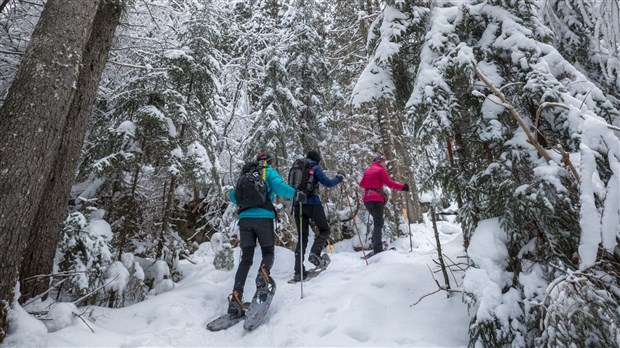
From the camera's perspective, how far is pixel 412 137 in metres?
5.20

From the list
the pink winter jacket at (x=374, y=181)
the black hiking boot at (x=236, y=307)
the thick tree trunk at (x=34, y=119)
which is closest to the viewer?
the thick tree trunk at (x=34, y=119)

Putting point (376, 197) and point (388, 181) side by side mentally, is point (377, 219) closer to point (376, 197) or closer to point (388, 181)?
point (376, 197)

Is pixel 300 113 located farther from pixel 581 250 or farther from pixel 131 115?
pixel 581 250

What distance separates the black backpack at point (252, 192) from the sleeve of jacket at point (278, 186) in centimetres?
13

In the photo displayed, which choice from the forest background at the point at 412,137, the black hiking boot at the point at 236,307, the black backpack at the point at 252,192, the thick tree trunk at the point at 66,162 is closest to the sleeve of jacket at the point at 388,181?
the forest background at the point at 412,137

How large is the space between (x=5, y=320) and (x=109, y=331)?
1105mm

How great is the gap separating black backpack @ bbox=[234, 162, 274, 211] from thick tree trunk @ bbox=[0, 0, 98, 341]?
231cm

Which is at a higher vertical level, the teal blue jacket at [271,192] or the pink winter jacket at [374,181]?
the pink winter jacket at [374,181]

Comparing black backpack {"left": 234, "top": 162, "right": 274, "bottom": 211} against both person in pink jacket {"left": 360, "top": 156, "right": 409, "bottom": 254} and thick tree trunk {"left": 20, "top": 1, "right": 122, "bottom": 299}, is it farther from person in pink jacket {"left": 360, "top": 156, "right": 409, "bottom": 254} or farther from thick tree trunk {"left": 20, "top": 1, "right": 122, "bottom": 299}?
person in pink jacket {"left": 360, "top": 156, "right": 409, "bottom": 254}

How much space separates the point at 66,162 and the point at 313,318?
4044mm

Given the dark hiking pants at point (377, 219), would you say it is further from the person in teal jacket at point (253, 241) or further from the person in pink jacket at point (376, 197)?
the person in teal jacket at point (253, 241)

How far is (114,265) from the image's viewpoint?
519 centimetres

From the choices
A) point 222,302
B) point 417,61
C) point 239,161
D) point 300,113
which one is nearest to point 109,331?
point 222,302

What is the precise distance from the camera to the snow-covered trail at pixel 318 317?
3.62m
